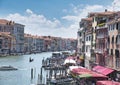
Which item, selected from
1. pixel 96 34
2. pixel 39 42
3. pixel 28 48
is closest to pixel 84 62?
pixel 96 34

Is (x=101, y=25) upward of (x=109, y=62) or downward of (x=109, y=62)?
upward

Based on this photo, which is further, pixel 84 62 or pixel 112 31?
pixel 84 62

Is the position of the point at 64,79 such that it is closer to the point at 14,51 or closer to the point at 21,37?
the point at 14,51

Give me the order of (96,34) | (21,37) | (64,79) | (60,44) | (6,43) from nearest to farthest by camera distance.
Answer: (64,79) → (96,34) → (6,43) → (21,37) → (60,44)

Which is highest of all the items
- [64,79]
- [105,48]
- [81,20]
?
[81,20]

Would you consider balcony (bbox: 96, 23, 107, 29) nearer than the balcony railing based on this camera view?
No

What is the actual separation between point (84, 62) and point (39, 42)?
10809cm

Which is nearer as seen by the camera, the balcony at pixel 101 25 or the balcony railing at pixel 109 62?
the balcony railing at pixel 109 62

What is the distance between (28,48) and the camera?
143000mm

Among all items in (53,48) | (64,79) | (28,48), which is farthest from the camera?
(53,48)

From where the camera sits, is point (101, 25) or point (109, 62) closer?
point (109, 62)

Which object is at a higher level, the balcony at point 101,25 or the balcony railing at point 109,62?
the balcony at point 101,25

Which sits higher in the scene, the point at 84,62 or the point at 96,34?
the point at 96,34

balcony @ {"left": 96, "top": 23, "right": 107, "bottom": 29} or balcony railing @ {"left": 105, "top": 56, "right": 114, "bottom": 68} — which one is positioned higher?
balcony @ {"left": 96, "top": 23, "right": 107, "bottom": 29}
